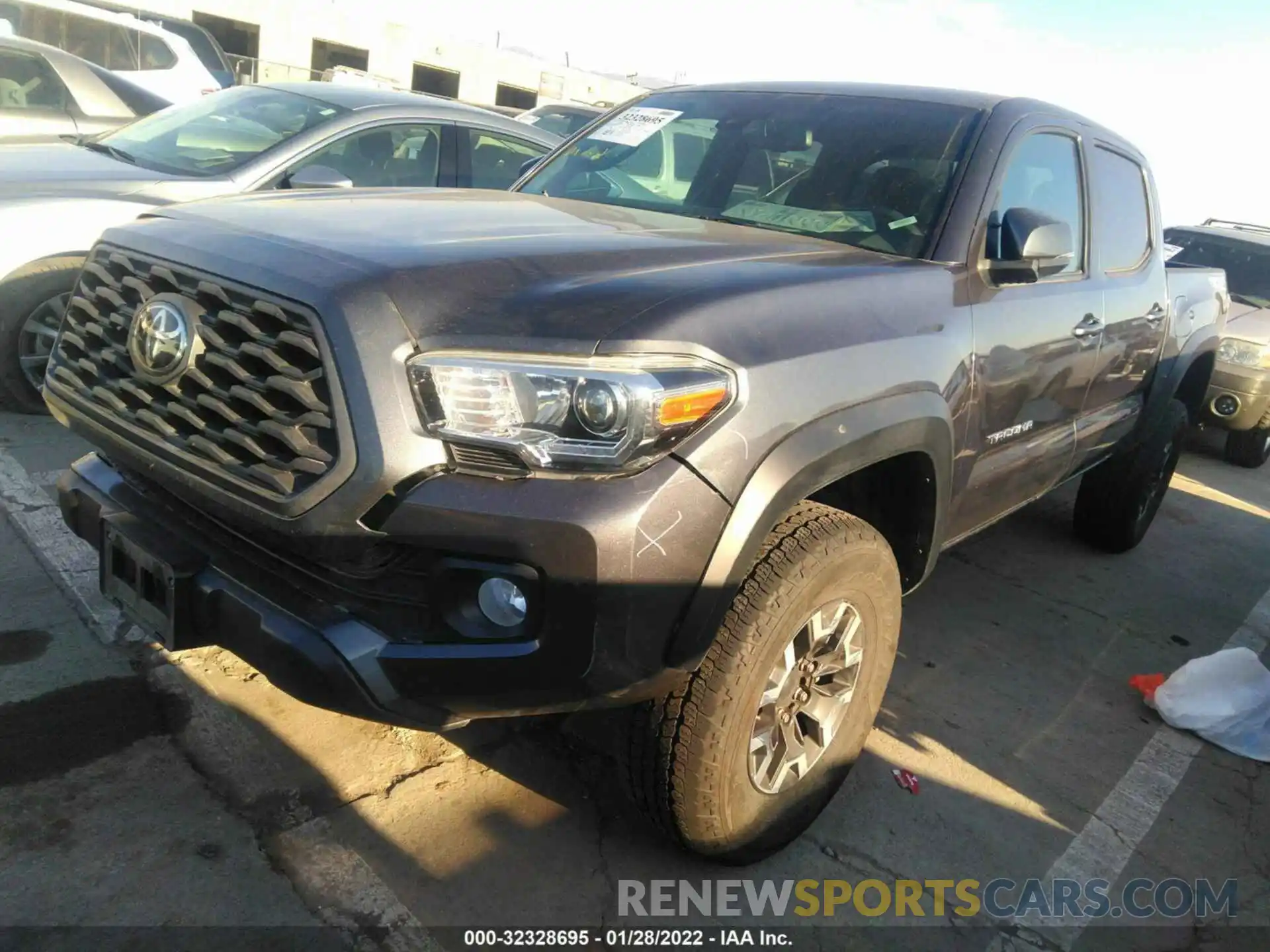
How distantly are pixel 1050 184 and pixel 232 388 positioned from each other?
2933 mm

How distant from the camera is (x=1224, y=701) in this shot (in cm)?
359

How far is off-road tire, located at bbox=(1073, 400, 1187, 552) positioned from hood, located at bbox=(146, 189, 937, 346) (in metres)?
2.60

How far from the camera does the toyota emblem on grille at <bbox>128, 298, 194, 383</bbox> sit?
2150mm

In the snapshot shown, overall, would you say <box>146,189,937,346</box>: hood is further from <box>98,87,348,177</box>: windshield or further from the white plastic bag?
<box>98,87,348,177</box>: windshield

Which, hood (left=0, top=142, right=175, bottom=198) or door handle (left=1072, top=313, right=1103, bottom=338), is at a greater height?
door handle (left=1072, top=313, right=1103, bottom=338)

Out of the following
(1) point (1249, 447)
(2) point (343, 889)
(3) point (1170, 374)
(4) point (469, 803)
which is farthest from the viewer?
(1) point (1249, 447)

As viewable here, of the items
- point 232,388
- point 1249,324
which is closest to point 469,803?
point 232,388

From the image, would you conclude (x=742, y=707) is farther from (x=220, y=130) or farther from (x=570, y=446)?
(x=220, y=130)

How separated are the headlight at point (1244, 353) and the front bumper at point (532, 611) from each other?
22.4ft

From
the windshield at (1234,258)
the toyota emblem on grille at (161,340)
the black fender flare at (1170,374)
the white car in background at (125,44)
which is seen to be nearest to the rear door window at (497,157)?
the black fender flare at (1170,374)

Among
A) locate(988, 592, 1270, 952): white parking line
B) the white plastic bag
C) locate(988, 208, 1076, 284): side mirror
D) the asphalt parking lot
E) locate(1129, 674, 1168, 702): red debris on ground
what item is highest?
locate(988, 208, 1076, 284): side mirror

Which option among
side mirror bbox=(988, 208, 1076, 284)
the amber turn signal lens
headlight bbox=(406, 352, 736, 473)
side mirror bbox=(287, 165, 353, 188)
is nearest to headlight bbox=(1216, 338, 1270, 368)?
side mirror bbox=(988, 208, 1076, 284)

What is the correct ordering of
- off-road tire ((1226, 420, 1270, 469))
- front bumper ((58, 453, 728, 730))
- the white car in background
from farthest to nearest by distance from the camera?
the white car in background
off-road tire ((1226, 420, 1270, 469))
front bumper ((58, 453, 728, 730))

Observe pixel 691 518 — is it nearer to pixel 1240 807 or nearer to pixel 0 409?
pixel 1240 807
